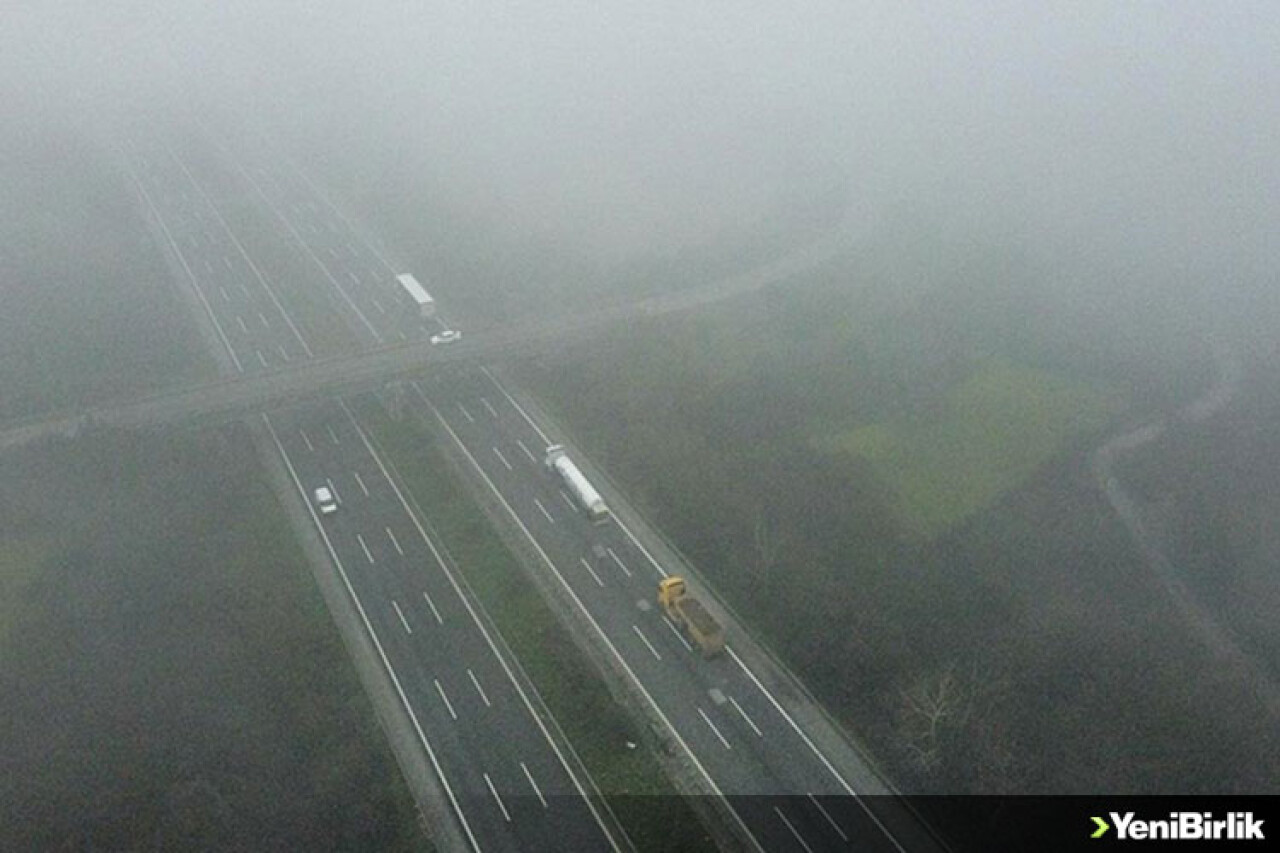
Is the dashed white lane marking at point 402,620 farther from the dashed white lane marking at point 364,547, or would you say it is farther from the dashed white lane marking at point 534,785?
the dashed white lane marking at point 534,785

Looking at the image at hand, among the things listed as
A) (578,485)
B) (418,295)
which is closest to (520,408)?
(578,485)

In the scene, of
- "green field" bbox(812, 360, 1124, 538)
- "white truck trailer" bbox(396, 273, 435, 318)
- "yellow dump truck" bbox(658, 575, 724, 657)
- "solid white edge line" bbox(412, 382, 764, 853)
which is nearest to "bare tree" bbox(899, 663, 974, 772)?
"solid white edge line" bbox(412, 382, 764, 853)

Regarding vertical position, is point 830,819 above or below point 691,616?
below

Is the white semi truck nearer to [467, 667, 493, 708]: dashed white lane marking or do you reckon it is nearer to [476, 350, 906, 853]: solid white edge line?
[476, 350, 906, 853]: solid white edge line

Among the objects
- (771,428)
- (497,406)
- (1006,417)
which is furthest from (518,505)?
(1006,417)

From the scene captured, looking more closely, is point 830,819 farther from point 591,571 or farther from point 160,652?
point 160,652

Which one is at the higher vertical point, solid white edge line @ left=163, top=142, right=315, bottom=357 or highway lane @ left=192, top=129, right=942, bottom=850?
solid white edge line @ left=163, top=142, right=315, bottom=357
